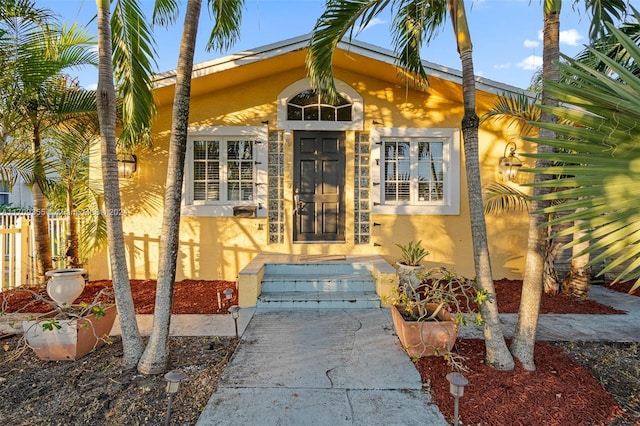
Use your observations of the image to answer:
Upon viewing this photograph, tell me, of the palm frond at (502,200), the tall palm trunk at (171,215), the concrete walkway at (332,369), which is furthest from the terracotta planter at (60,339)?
the palm frond at (502,200)

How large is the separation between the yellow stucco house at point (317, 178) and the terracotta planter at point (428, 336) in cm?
284

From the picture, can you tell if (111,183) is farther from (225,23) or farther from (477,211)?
(477,211)

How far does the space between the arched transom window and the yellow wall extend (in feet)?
0.99

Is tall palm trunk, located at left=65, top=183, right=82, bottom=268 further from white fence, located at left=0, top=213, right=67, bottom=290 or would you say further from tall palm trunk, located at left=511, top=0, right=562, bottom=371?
tall palm trunk, located at left=511, top=0, right=562, bottom=371

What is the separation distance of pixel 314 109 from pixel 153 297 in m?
4.13

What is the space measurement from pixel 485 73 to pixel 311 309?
475 cm

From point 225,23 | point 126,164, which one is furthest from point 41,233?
A: point 225,23

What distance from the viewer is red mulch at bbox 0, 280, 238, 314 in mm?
4648

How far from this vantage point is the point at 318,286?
5.00 meters

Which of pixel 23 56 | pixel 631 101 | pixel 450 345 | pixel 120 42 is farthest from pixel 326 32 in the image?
pixel 23 56

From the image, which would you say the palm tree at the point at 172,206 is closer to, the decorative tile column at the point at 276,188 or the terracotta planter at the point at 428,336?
the terracotta planter at the point at 428,336

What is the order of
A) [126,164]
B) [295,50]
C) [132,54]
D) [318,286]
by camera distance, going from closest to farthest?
[132,54] → [318,286] → [295,50] → [126,164]

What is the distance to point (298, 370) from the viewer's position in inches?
117

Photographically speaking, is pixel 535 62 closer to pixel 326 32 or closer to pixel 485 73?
pixel 326 32
